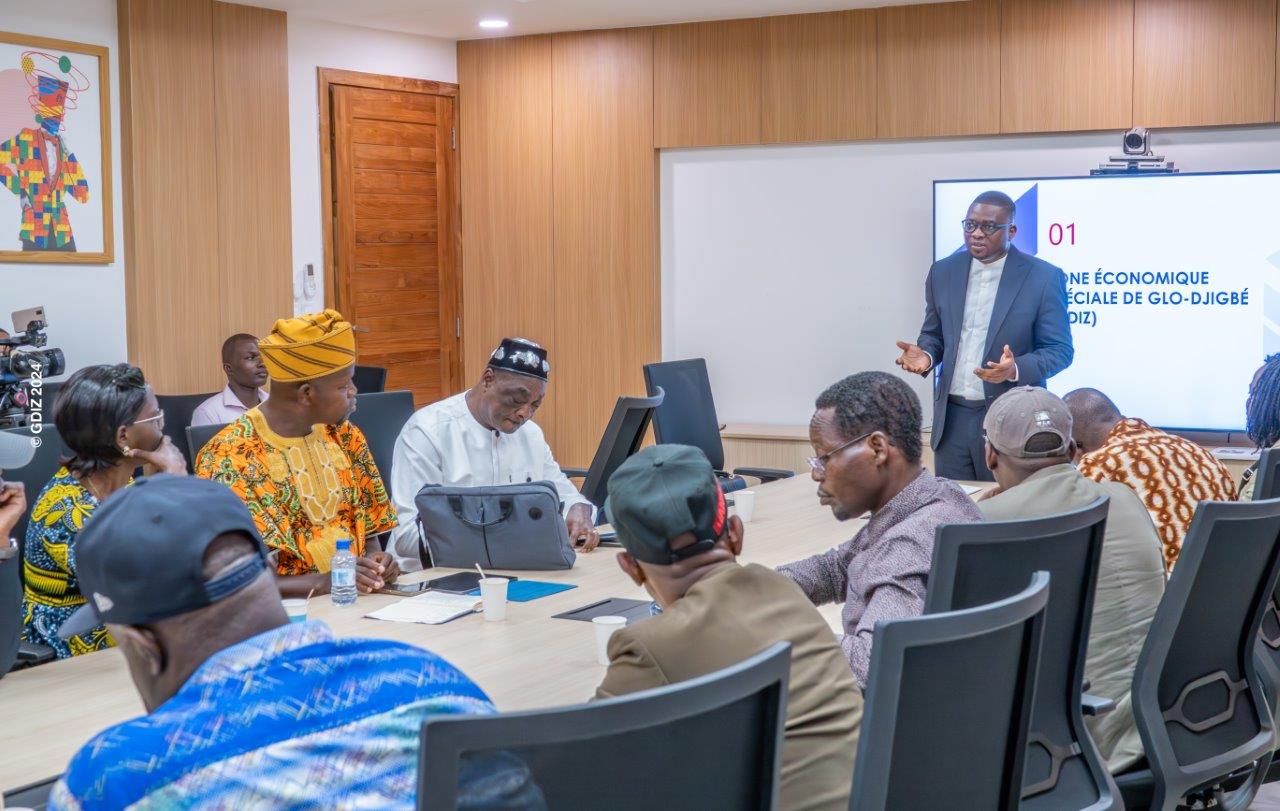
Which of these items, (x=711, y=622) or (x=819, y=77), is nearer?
(x=711, y=622)

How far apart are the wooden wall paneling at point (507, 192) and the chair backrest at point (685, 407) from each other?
1890mm

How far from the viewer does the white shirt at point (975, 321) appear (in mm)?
6035

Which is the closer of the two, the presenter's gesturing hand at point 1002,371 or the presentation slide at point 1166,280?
the presenter's gesturing hand at point 1002,371

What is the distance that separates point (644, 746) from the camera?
4.25ft

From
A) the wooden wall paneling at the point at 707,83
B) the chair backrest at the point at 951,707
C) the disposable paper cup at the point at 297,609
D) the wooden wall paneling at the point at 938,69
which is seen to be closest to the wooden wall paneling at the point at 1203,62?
the wooden wall paneling at the point at 938,69

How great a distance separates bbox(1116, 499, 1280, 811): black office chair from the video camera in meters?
4.22

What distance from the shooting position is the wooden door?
7.71 m

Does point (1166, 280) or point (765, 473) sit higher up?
point (1166, 280)

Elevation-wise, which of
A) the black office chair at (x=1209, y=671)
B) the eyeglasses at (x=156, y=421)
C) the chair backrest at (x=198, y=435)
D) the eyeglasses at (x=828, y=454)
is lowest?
the black office chair at (x=1209, y=671)

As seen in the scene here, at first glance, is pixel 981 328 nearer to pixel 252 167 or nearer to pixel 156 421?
pixel 252 167

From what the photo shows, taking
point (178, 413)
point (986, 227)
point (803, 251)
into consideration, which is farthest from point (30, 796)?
point (803, 251)

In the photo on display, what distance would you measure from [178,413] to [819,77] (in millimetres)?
3711

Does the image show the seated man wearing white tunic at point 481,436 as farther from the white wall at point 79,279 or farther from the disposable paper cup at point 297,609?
the white wall at point 79,279

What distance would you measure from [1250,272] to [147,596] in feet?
20.0
